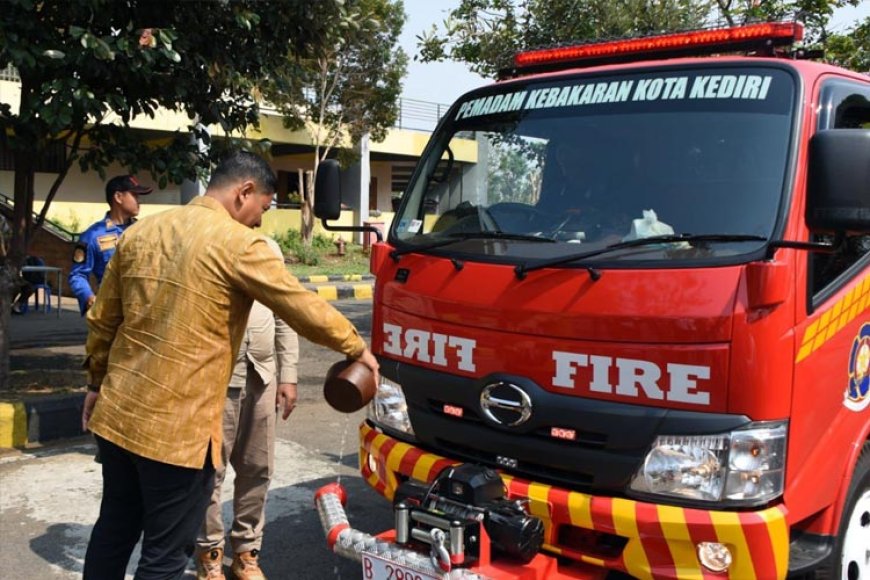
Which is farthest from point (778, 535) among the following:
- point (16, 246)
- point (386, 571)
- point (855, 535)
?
point (16, 246)

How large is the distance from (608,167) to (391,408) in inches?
50.9

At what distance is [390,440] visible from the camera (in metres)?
3.38

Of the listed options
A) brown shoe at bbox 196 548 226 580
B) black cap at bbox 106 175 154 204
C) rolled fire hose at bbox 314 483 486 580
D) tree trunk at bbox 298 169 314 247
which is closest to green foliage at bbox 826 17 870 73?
black cap at bbox 106 175 154 204

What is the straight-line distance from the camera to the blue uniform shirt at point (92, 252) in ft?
17.1

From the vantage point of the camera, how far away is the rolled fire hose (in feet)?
8.54

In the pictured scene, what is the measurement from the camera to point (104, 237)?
522cm

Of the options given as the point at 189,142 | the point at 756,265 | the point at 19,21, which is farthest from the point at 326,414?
the point at 756,265

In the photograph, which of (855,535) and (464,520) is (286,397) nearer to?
(464,520)

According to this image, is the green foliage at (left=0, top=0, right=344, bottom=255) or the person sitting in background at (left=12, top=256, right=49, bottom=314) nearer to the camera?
the green foliage at (left=0, top=0, right=344, bottom=255)

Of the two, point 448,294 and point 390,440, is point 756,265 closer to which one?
point 448,294

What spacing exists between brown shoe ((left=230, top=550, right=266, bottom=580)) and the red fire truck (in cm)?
75

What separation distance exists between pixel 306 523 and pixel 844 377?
2.81 m

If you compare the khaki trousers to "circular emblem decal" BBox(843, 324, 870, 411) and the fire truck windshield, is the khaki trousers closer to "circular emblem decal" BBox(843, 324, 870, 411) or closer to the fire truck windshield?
the fire truck windshield

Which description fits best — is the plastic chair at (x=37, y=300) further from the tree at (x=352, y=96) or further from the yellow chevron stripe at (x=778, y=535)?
the yellow chevron stripe at (x=778, y=535)
